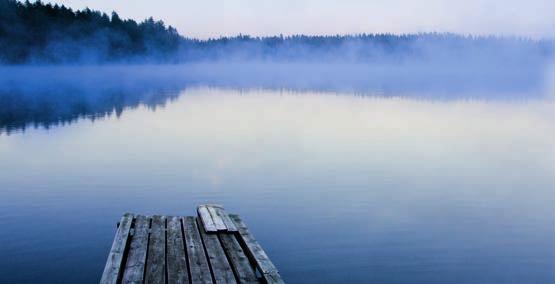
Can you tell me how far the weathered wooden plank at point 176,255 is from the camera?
723 cm

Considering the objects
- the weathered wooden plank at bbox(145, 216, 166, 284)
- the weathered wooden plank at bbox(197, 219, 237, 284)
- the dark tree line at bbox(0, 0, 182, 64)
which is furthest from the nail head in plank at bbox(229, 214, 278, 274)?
the dark tree line at bbox(0, 0, 182, 64)

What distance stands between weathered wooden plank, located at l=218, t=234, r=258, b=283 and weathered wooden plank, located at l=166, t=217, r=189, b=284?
2.19 ft

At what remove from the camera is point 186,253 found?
27.0 feet

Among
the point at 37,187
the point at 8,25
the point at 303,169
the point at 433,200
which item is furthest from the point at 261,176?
the point at 8,25

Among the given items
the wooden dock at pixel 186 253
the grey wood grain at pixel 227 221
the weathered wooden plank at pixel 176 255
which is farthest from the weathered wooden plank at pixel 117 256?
the grey wood grain at pixel 227 221

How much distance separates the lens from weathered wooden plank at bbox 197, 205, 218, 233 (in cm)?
932

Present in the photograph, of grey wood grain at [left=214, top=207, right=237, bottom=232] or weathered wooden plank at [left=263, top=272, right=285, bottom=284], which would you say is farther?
grey wood grain at [left=214, top=207, right=237, bottom=232]

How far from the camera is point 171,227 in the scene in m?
9.58

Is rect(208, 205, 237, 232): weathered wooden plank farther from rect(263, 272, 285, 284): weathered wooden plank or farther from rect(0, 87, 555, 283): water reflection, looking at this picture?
rect(263, 272, 285, 284): weathered wooden plank

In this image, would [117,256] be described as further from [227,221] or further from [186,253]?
[227,221]

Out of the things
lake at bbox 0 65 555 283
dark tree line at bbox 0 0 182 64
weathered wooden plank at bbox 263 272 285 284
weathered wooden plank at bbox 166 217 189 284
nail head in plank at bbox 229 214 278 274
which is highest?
dark tree line at bbox 0 0 182 64

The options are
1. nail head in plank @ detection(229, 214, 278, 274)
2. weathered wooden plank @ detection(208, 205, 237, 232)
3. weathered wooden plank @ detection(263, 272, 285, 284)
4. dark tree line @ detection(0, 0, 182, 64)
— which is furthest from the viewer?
dark tree line @ detection(0, 0, 182, 64)

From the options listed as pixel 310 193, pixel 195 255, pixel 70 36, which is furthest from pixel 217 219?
pixel 70 36

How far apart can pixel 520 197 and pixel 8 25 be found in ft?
378
